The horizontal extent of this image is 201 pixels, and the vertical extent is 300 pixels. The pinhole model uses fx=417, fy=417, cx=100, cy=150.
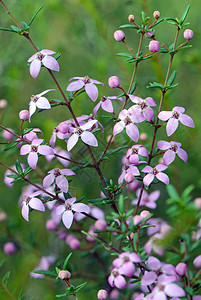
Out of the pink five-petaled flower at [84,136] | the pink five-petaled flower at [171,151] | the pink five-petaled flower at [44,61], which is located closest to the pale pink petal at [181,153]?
the pink five-petaled flower at [171,151]

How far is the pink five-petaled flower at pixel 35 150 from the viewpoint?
0.70 meters

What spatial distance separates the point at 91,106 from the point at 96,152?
1.72 feet

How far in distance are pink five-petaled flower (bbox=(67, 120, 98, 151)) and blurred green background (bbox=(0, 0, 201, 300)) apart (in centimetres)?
19

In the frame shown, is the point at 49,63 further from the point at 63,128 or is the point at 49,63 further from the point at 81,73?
the point at 81,73

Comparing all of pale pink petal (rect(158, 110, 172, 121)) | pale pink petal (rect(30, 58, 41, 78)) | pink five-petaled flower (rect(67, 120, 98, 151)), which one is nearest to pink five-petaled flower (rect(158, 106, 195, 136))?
pale pink petal (rect(158, 110, 172, 121))

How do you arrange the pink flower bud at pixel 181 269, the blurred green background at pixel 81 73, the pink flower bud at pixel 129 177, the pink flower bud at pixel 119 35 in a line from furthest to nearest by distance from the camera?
the blurred green background at pixel 81 73 < the pink flower bud at pixel 119 35 < the pink flower bud at pixel 129 177 < the pink flower bud at pixel 181 269

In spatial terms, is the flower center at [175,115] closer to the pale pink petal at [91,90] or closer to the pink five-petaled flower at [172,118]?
the pink five-petaled flower at [172,118]

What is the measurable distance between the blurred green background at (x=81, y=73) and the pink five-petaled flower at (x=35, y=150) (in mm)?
193

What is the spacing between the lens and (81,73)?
5.77ft

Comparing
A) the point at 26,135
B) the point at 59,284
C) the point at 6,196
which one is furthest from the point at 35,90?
the point at 26,135

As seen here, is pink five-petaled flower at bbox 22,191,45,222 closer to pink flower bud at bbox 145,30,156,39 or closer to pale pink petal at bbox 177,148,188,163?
pale pink petal at bbox 177,148,188,163

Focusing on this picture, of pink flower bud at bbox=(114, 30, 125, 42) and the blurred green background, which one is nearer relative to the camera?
pink flower bud at bbox=(114, 30, 125, 42)

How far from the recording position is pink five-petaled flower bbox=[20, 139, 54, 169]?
70 centimetres

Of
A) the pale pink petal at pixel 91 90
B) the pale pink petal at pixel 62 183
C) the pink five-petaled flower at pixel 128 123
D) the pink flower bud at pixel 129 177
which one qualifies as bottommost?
the pink flower bud at pixel 129 177
